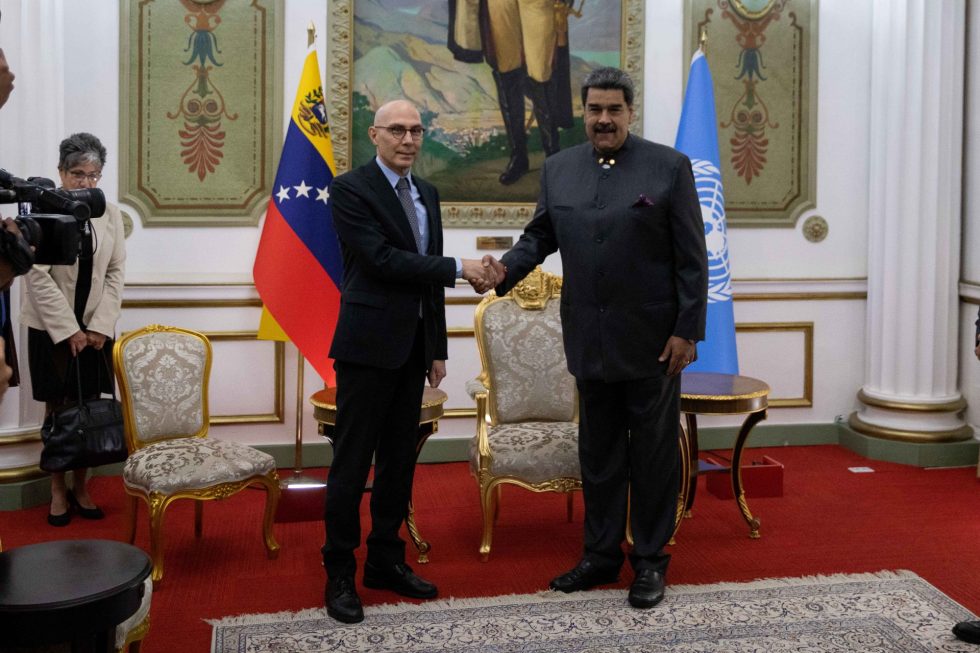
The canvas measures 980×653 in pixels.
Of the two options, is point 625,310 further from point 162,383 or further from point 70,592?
Result: point 70,592

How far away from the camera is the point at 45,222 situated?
2053 millimetres

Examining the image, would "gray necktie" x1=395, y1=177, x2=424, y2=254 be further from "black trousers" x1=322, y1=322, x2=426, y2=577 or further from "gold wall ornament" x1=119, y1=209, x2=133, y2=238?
"gold wall ornament" x1=119, y1=209, x2=133, y2=238

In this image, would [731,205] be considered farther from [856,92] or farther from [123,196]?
[123,196]

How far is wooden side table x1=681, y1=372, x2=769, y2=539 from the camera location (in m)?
4.09

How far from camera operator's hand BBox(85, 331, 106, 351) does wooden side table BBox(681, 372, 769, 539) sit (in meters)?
2.49

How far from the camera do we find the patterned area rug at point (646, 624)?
313 centimetres

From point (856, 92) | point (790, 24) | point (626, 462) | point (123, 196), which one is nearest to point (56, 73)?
point (123, 196)

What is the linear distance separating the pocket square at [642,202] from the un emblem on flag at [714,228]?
80.6 inches

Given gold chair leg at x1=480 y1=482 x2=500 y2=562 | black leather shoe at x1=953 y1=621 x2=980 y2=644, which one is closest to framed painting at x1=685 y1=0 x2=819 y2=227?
gold chair leg at x1=480 y1=482 x2=500 y2=562

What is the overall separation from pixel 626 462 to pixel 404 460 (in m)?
0.79

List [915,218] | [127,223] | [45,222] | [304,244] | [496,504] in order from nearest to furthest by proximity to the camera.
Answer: [45,222] < [496,504] < [304,244] < [127,223] < [915,218]

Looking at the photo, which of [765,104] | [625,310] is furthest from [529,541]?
[765,104]

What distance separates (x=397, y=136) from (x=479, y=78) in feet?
7.49

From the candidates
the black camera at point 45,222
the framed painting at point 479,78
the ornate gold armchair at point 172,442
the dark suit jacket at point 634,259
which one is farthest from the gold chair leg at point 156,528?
the framed painting at point 479,78
